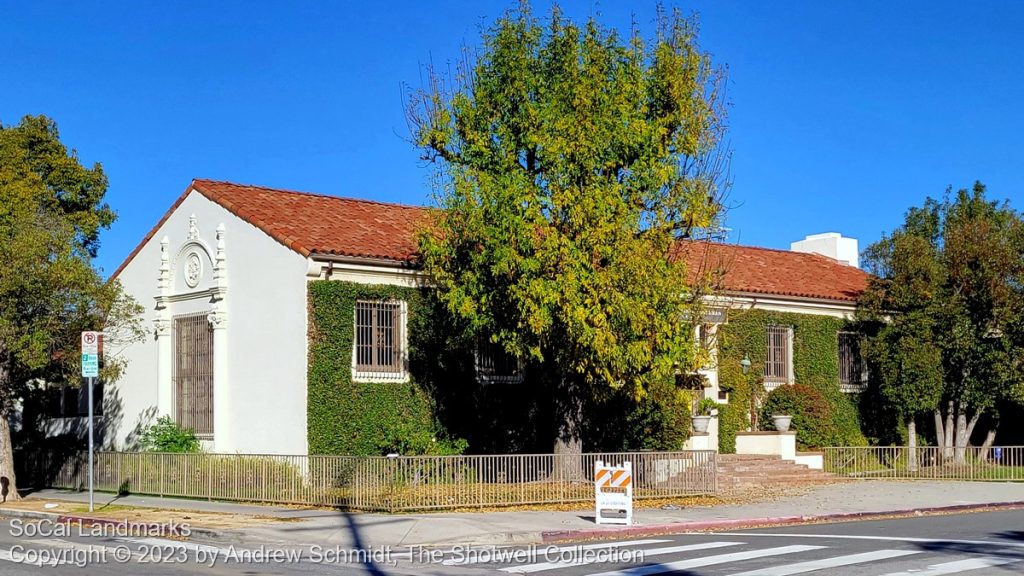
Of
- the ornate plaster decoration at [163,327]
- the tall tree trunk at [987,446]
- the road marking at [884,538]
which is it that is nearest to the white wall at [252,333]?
the ornate plaster decoration at [163,327]

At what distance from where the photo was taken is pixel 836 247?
136 feet

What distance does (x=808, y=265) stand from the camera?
127 ft

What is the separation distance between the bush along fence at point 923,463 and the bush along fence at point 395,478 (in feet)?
28.1

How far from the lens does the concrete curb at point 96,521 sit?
18.1m

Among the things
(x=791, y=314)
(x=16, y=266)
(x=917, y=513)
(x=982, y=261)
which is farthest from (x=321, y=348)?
(x=982, y=261)

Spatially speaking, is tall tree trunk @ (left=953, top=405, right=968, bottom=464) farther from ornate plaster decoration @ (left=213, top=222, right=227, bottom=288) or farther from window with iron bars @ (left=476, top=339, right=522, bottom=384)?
ornate plaster decoration @ (left=213, top=222, right=227, bottom=288)

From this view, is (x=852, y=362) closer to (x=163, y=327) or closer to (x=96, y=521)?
(x=163, y=327)

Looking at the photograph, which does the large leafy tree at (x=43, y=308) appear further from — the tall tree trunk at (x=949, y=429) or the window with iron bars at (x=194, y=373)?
the tall tree trunk at (x=949, y=429)

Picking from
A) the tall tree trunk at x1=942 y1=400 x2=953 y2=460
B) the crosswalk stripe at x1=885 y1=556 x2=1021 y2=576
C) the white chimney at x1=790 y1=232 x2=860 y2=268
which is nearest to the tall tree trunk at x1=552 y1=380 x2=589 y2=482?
the crosswalk stripe at x1=885 y1=556 x2=1021 y2=576

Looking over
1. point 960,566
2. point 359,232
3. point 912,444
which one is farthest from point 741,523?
point 912,444

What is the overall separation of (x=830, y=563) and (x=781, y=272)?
23.4 meters

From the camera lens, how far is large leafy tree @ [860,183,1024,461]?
30812 mm

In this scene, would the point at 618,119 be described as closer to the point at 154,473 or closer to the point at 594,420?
the point at 594,420

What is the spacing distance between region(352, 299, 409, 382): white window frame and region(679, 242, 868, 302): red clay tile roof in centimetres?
822
